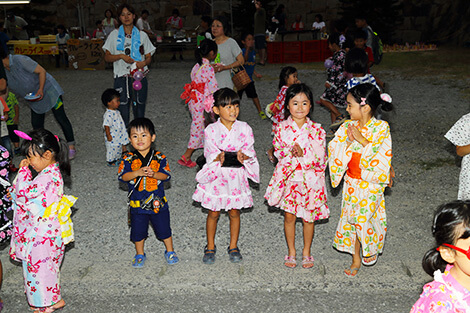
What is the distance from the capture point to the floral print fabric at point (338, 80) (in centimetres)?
722

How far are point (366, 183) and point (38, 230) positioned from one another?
240 centimetres

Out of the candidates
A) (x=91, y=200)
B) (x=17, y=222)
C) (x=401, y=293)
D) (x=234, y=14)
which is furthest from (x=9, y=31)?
(x=401, y=293)

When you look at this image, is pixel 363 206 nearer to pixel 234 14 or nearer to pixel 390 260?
pixel 390 260

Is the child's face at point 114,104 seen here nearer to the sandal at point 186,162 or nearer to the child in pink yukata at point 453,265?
the sandal at point 186,162

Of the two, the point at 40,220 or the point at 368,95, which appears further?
the point at 368,95

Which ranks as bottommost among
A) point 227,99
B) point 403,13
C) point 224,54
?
point 227,99

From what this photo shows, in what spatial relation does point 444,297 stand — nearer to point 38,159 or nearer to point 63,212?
point 63,212

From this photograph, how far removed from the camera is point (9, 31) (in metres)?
16.9

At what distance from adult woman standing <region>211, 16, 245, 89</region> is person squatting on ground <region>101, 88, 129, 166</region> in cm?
140

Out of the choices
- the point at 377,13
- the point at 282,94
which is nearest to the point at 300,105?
the point at 282,94

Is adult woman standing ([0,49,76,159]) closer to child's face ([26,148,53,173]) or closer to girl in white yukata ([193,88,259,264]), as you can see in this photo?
child's face ([26,148,53,173])

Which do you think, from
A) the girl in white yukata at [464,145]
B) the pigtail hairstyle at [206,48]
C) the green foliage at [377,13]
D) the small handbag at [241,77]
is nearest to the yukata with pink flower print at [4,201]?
the pigtail hairstyle at [206,48]

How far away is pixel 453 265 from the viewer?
2.36m

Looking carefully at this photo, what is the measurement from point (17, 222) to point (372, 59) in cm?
563
